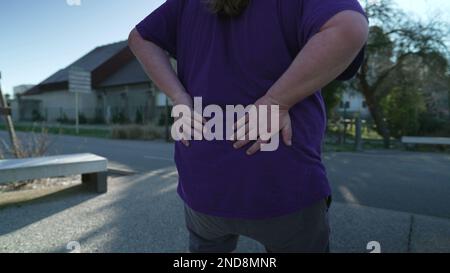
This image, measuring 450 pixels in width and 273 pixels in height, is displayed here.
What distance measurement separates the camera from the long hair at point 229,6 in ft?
4.36

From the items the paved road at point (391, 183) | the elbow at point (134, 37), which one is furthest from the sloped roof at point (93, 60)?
the elbow at point (134, 37)

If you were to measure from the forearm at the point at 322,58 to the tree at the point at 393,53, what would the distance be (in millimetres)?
15691

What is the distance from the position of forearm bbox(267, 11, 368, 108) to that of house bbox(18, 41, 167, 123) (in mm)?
28310

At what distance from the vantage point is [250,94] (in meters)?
1.35

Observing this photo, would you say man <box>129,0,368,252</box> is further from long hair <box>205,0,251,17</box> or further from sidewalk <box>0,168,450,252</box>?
sidewalk <box>0,168,450,252</box>

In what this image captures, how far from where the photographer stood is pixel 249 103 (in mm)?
1345

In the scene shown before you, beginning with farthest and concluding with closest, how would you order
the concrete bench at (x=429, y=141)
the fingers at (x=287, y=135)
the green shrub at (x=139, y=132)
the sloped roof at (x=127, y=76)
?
1. the sloped roof at (x=127, y=76)
2. the green shrub at (x=139, y=132)
3. the concrete bench at (x=429, y=141)
4. the fingers at (x=287, y=135)

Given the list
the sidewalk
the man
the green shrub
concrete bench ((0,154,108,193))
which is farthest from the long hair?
the green shrub

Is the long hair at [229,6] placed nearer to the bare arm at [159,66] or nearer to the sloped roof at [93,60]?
the bare arm at [159,66]

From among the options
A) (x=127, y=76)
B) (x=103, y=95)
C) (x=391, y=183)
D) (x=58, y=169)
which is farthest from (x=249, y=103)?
(x=103, y=95)

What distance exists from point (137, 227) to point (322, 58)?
3163 millimetres

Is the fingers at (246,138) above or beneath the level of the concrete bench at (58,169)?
above

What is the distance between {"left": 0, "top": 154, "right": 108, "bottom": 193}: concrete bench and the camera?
15.1 ft

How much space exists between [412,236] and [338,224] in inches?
26.7
